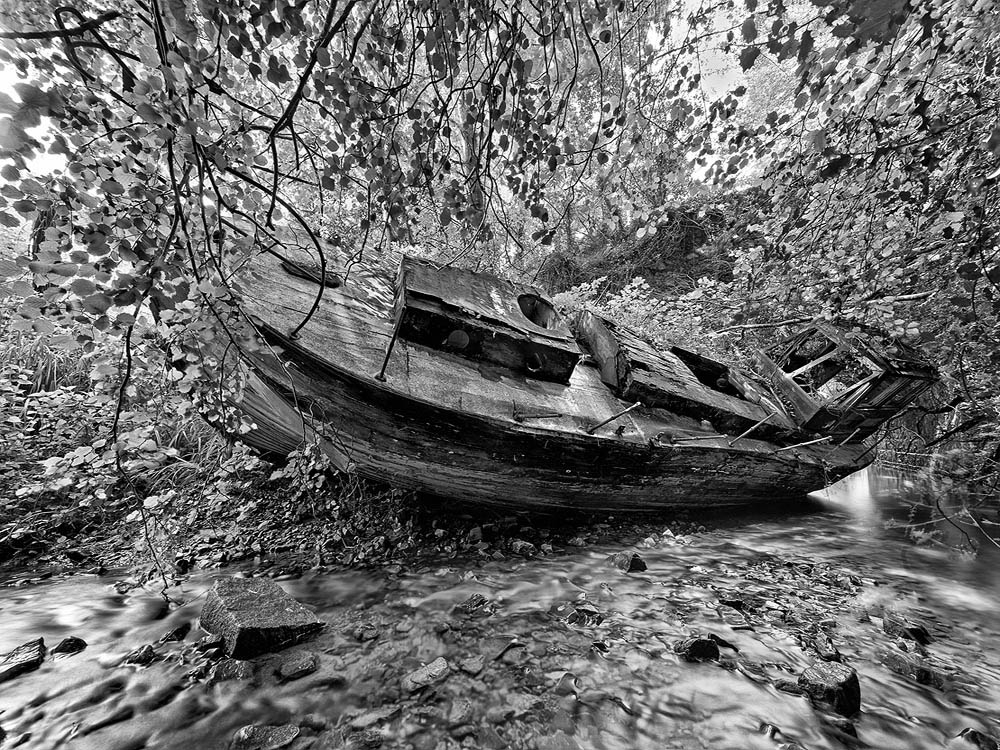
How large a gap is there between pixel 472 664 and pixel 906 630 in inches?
112

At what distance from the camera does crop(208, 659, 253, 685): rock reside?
189cm

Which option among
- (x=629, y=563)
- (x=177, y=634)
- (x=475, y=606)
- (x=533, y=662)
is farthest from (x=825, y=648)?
(x=177, y=634)

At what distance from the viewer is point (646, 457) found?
3725 mm

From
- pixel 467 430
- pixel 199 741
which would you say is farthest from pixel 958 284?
pixel 199 741

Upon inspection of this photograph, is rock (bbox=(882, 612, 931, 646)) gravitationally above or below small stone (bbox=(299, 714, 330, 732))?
below

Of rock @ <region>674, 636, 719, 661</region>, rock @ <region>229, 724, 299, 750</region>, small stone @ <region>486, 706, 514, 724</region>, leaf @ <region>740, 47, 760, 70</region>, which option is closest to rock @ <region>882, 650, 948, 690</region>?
rock @ <region>674, 636, 719, 661</region>

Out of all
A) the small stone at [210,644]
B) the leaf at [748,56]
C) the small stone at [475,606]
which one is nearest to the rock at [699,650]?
the small stone at [475,606]

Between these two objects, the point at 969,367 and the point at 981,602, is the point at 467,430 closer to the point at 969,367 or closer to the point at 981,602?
the point at 981,602

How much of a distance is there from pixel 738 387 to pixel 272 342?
6305 millimetres

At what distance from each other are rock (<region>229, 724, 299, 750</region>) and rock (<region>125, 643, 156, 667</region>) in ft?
2.85

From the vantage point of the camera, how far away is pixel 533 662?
2074mm

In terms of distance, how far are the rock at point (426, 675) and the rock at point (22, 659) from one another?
1954mm

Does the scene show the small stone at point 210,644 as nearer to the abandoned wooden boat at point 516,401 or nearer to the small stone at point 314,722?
the small stone at point 314,722

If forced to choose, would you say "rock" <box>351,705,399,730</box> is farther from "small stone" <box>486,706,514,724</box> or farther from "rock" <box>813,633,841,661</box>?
"rock" <box>813,633,841,661</box>
